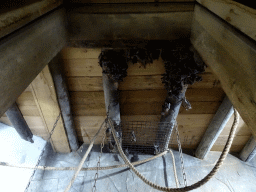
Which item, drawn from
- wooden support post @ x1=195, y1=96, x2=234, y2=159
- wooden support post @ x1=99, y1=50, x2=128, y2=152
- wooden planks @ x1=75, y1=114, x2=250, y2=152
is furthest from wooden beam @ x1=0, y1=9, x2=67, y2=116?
wooden support post @ x1=195, y1=96, x2=234, y2=159

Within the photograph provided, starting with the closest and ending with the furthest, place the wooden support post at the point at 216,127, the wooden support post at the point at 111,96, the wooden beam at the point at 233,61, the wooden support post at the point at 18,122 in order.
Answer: the wooden beam at the point at 233,61, the wooden support post at the point at 111,96, the wooden support post at the point at 216,127, the wooden support post at the point at 18,122

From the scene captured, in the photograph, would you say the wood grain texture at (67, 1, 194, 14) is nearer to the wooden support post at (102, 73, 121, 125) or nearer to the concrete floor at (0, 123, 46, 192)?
the wooden support post at (102, 73, 121, 125)

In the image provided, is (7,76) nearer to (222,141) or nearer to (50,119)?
(50,119)

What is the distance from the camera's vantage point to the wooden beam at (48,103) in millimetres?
1498

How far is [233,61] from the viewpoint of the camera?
507 millimetres

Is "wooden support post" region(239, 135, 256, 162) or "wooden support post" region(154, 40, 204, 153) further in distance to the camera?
"wooden support post" region(239, 135, 256, 162)

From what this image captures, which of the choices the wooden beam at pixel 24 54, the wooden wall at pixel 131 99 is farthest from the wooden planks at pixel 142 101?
the wooden beam at pixel 24 54

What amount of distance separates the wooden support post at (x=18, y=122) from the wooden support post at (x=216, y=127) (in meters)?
2.04

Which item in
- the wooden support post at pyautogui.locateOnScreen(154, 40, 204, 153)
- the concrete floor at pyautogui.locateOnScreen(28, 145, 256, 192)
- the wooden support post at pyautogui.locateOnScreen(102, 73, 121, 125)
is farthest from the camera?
the concrete floor at pyautogui.locateOnScreen(28, 145, 256, 192)

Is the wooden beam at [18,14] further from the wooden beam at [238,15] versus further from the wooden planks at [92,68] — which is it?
the wooden planks at [92,68]

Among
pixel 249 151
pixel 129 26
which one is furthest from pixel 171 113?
pixel 249 151

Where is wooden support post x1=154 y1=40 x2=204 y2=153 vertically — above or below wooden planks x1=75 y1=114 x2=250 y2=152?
below

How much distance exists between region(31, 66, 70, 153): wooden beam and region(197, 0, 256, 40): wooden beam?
1.26 metres

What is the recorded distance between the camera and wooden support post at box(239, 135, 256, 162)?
204cm
